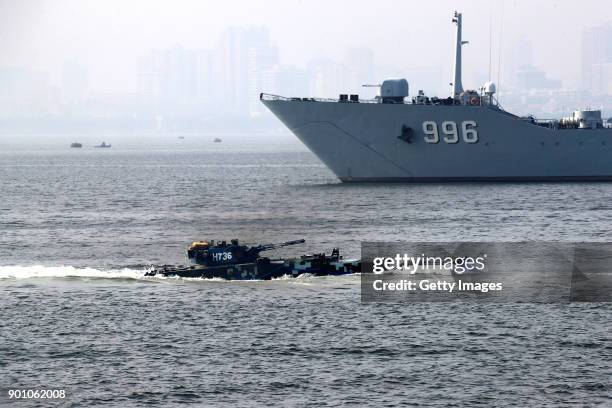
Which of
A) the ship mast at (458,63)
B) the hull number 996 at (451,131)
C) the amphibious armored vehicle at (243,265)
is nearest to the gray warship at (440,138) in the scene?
the hull number 996 at (451,131)

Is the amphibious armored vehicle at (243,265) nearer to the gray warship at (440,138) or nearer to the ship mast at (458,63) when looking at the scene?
the gray warship at (440,138)

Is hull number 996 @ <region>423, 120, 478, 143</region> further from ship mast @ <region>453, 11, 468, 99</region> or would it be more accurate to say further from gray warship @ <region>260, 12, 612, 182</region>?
ship mast @ <region>453, 11, 468, 99</region>

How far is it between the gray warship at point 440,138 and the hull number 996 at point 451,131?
0.29 feet

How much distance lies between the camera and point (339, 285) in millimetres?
44156

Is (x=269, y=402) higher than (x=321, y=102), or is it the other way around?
(x=321, y=102)

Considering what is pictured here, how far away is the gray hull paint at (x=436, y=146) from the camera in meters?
92.6

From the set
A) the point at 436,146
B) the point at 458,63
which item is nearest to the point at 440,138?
the point at 436,146

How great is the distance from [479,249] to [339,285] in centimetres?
1463

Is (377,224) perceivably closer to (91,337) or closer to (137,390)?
(91,337)

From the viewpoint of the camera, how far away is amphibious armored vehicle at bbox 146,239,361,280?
1791 inches

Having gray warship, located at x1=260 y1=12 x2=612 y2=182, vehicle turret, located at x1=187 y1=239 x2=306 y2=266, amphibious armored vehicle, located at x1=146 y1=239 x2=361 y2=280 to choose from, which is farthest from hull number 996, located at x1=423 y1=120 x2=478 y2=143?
vehicle turret, located at x1=187 y1=239 x2=306 y2=266

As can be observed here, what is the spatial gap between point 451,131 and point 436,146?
1940mm

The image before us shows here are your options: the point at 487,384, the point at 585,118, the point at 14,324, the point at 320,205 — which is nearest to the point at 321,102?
the point at 320,205

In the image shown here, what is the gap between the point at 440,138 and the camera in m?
92.7
